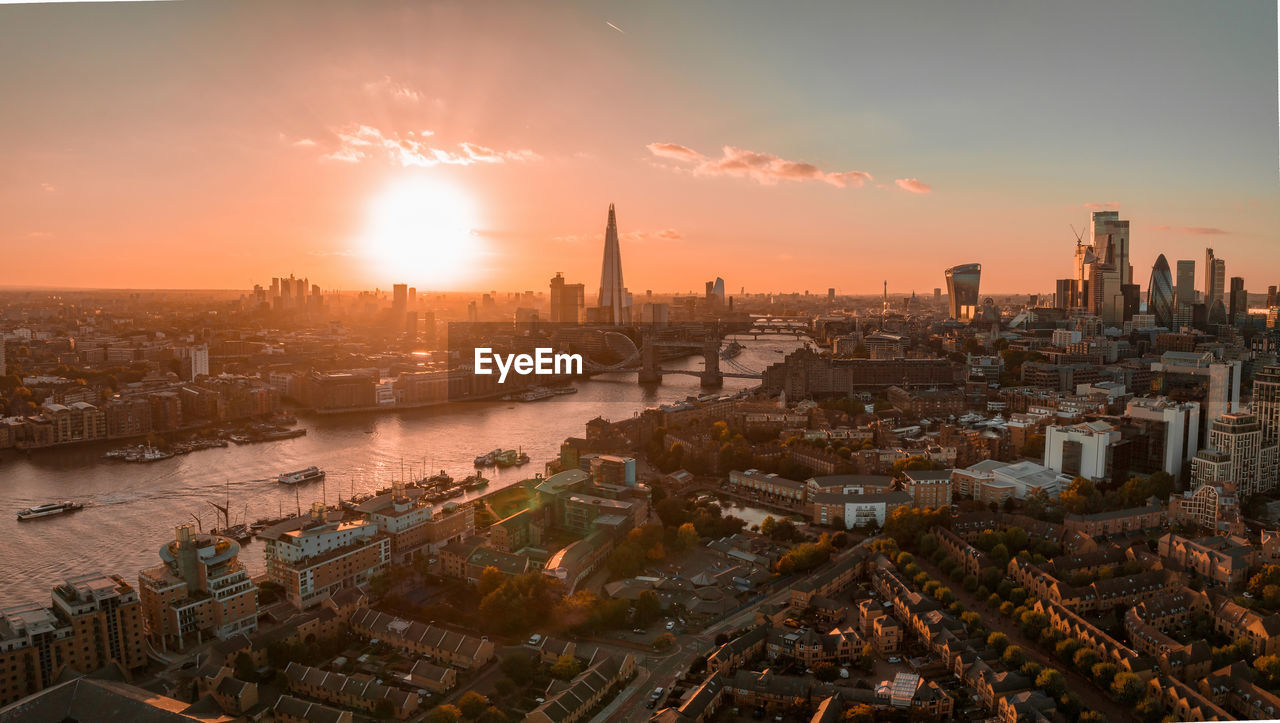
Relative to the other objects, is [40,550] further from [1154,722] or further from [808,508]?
[1154,722]

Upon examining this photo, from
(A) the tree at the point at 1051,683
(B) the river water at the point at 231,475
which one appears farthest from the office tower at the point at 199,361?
(A) the tree at the point at 1051,683

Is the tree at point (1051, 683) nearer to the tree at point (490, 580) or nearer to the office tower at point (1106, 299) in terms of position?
the tree at point (490, 580)

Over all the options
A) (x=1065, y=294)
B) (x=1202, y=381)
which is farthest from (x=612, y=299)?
(x=1202, y=381)

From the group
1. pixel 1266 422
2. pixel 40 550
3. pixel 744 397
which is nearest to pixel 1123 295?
pixel 744 397

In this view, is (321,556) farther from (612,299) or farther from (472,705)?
(612,299)

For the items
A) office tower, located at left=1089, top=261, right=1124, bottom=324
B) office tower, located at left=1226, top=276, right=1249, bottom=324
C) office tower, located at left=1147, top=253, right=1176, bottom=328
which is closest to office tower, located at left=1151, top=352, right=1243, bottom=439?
office tower, located at left=1226, top=276, right=1249, bottom=324
